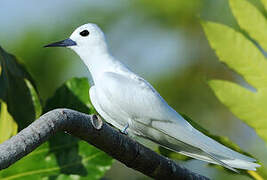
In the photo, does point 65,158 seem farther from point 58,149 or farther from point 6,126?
point 6,126

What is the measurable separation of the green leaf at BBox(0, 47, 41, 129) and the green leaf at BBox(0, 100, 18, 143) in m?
0.04

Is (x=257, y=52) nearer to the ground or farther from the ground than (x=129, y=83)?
farther from the ground

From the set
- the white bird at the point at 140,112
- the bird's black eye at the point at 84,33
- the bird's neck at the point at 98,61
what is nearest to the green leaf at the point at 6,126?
the white bird at the point at 140,112

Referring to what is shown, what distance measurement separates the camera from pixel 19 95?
8.54ft

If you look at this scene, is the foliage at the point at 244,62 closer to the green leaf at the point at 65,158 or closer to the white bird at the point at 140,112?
the white bird at the point at 140,112

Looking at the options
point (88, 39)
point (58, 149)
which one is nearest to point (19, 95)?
point (58, 149)

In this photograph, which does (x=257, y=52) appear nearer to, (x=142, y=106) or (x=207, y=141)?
(x=207, y=141)

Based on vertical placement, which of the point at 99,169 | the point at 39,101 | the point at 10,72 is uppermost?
the point at 10,72

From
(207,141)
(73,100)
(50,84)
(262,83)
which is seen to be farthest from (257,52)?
(50,84)

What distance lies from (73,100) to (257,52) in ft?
3.20

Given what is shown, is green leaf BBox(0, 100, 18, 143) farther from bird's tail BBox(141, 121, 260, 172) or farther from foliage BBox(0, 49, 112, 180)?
bird's tail BBox(141, 121, 260, 172)

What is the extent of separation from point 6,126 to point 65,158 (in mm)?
397

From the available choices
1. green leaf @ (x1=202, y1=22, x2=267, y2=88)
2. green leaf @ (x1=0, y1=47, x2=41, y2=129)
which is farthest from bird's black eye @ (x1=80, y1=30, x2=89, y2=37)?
green leaf @ (x1=202, y1=22, x2=267, y2=88)

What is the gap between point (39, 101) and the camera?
2.63 metres
